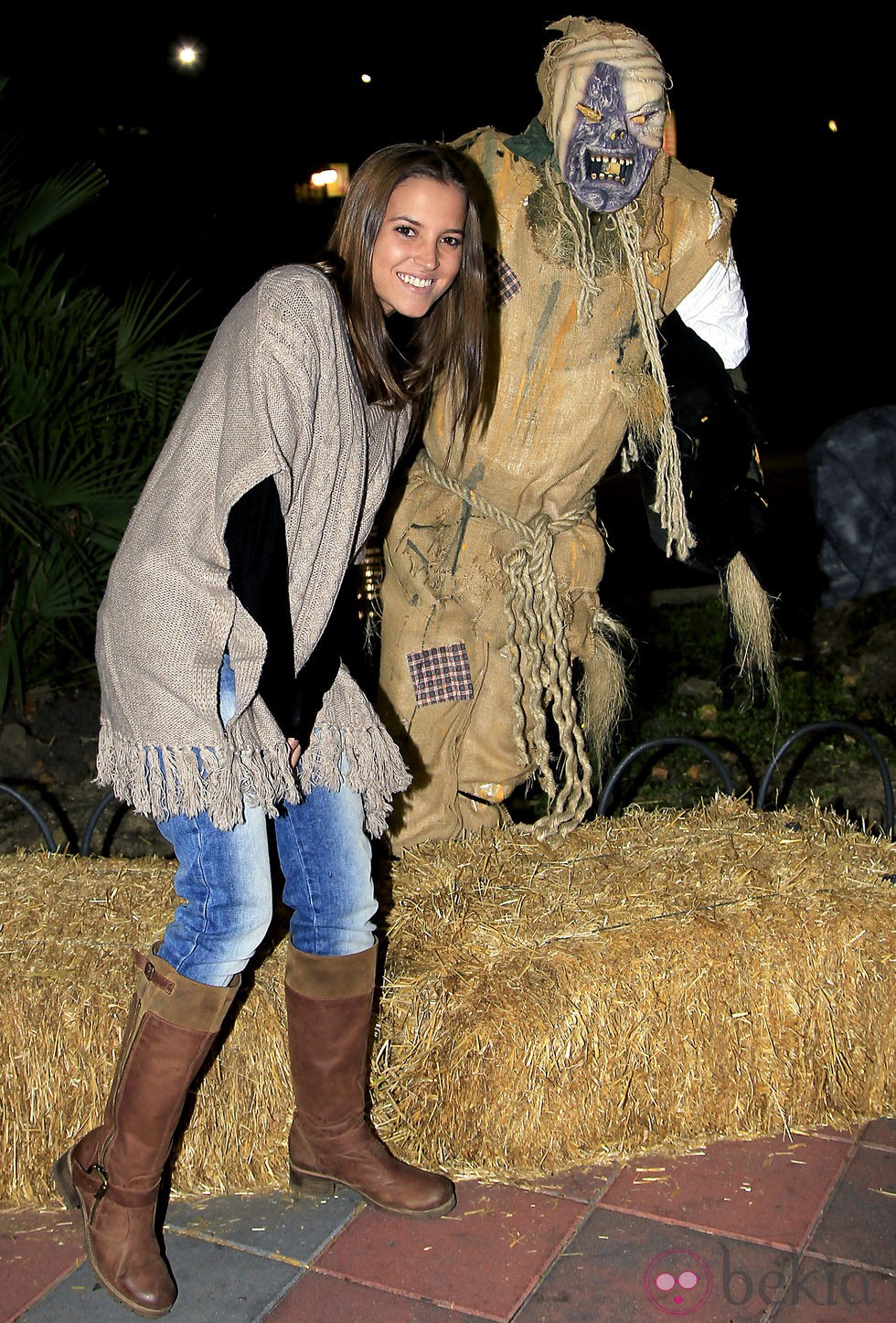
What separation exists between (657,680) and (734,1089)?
378 centimetres

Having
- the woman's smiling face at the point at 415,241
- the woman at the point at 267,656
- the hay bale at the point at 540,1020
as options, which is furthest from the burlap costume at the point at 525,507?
the woman's smiling face at the point at 415,241

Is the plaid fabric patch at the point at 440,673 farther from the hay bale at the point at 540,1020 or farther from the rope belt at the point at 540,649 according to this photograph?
the hay bale at the point at 540,1020

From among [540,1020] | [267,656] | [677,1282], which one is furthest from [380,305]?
Result: [677,1282]

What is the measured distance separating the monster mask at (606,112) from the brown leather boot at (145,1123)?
1741 mm

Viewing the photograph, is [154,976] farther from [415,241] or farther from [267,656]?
[415,241]

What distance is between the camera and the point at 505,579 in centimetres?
303

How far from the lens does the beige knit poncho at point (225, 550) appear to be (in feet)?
6.25

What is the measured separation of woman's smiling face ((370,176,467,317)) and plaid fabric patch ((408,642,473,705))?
3.64 feet

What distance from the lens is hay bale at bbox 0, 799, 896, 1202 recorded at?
2414mm

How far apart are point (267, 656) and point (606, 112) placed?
1.40 meters

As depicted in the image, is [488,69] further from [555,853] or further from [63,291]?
[555,853]

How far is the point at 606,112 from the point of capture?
260 cm

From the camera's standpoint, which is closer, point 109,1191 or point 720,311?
point 109,1191
